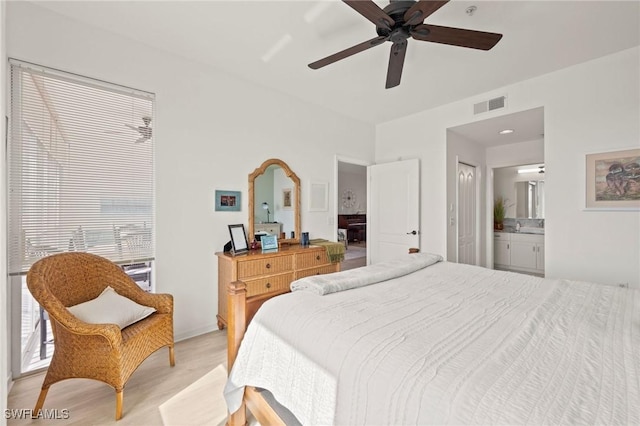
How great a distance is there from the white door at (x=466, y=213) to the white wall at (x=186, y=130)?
2745mm

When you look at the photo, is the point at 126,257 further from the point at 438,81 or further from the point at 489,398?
the point at 438,81

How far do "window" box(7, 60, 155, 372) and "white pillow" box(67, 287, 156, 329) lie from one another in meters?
0.54

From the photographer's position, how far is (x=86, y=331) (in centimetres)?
155

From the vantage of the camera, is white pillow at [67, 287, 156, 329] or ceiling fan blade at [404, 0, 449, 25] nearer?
ceiling fan blade at [404, 0, 449, 25]

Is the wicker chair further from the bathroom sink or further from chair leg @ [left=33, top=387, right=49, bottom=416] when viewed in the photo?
the bathroom sink

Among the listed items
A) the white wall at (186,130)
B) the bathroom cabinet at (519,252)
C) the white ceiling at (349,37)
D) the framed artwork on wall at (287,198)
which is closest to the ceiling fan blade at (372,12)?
the white ceiling at (349,37)

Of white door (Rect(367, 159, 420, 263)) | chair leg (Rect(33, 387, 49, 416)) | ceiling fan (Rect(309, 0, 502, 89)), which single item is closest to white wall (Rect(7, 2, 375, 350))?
chair leg (Rect(33, 387, 49, 416))

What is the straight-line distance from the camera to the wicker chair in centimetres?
156

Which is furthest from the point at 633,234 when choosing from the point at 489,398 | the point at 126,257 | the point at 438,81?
the point at 126,257

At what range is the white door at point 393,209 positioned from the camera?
396cm

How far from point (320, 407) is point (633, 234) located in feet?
11.0

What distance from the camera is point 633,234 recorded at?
257 cm

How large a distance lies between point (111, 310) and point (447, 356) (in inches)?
79.8

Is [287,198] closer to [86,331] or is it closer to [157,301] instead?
[157,301]
